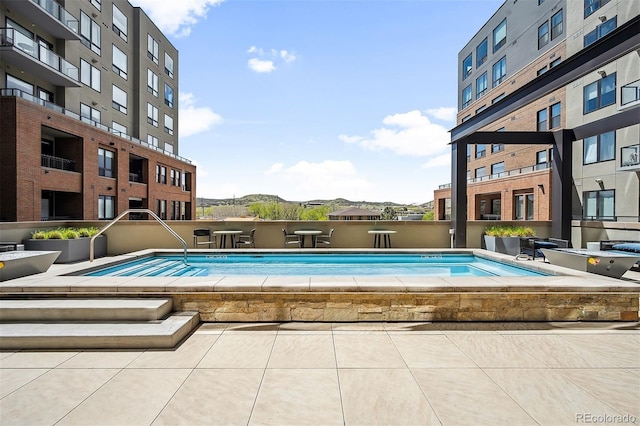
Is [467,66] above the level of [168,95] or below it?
above

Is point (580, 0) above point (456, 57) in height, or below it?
below

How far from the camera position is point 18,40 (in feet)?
48.1

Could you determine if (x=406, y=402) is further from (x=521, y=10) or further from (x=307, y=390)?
(x=521, y=10)

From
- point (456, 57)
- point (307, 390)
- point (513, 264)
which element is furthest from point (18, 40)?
point (456, 57)

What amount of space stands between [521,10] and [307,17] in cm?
2132

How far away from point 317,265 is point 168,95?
29187 millimetres

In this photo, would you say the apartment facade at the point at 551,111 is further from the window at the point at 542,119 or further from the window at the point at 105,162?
the window at the point at 105,162

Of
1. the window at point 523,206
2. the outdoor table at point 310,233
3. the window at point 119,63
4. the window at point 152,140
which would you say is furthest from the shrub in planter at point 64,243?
the window at point 523,206

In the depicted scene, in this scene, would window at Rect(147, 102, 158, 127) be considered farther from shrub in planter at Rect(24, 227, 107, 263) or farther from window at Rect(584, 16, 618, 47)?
Answer: window at Rect(584, 16, 618, 47)

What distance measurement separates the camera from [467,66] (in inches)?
Answer: 1268

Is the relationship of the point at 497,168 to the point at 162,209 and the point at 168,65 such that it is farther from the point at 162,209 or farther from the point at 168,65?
the point at 168,65

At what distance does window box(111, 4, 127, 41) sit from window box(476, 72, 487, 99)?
97.7 feet

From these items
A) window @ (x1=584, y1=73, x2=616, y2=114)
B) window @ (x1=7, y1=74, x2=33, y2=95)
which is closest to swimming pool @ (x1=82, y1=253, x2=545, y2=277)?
window @ (x1=7, y1=74, x2=33, y2=95)

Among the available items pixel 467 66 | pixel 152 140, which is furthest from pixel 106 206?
pixel 467 66
